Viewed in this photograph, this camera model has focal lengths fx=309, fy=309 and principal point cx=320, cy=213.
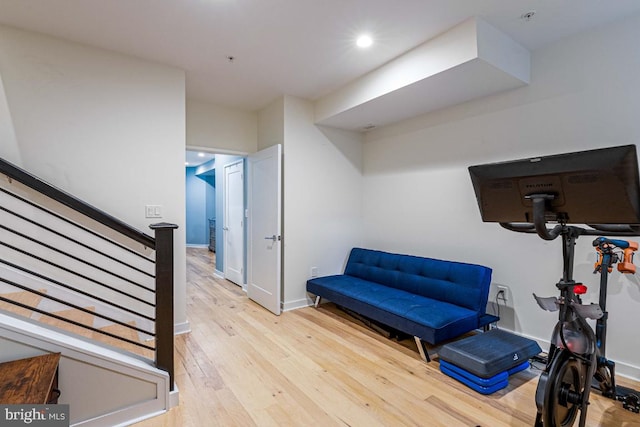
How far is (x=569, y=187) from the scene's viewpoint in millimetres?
1356

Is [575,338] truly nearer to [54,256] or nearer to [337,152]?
[337,152]

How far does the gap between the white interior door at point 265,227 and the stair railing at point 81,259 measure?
130 cm

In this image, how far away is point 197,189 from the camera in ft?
31.9

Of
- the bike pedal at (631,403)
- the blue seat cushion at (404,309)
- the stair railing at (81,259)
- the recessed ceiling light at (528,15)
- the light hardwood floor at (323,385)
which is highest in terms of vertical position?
the recessed ceiling light at (528,15)

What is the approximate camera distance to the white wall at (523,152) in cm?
231

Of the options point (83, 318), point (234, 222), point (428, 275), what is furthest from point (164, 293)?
point (234, 222)

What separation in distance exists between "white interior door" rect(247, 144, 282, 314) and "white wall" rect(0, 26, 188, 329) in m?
1.00

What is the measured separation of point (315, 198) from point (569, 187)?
9.62 ft

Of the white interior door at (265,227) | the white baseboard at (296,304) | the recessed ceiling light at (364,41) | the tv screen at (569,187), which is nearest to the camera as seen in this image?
the tv screen at (569,187)

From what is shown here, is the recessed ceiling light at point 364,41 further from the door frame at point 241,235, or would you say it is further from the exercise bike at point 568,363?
the door frame at point 241,235

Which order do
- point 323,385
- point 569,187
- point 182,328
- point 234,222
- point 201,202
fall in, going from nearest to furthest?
point 569,187 → point 323,385 → point 182,328 → point 234,222 → point 201,202

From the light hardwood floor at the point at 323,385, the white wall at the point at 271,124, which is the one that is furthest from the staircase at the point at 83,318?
the white wall at the point at 271,124

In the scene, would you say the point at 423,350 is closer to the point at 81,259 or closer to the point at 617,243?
the point at 617,243

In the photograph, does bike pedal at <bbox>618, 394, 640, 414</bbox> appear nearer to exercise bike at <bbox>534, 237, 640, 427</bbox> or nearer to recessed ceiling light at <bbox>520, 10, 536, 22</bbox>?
exercise bike at <bbox>534, 237, 640, 427</bbox>
